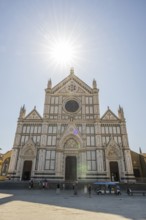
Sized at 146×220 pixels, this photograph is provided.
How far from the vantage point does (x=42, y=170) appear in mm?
23609

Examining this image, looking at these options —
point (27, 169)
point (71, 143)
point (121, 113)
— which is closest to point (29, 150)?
point (27, 169)

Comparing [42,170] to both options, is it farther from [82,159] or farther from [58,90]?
[58,90]

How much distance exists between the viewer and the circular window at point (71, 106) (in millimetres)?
29078

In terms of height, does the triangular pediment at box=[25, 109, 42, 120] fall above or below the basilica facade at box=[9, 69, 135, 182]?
above

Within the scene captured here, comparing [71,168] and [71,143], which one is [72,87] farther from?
[71,168]

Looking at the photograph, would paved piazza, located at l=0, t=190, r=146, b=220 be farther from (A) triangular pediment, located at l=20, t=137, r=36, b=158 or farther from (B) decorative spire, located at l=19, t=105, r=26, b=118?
(B) decorative spire, located at l=19, t=105, r=26, b=118

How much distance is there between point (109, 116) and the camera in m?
28.0

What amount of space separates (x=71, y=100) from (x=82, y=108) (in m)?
2.97

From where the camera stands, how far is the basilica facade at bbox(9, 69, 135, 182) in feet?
77.6

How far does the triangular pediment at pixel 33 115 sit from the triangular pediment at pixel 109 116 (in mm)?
12064

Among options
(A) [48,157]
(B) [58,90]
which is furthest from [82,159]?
(B) [58,90]

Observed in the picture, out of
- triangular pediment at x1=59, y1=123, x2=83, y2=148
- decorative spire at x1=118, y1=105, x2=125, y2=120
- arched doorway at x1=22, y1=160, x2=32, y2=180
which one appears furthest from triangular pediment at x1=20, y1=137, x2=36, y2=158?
decorative spire at x1=118, y1=105, x2=125, y2=120

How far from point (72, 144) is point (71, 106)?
7570 millimetres

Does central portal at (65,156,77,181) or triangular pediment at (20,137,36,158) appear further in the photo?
triangular pediment at (20,137,36,158)
